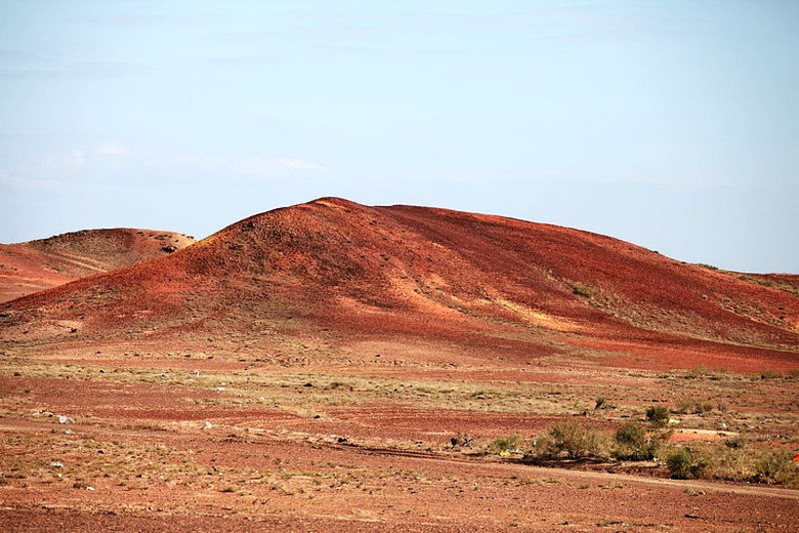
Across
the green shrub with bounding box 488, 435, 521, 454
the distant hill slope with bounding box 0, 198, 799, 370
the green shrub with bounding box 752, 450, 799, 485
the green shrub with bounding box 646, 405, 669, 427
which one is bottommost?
the green shrub with bounding box 488, 435, 521, 454

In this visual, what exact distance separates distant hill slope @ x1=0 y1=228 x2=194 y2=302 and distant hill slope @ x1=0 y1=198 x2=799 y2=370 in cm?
2855

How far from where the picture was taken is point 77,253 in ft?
370

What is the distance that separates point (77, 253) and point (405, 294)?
61.7m

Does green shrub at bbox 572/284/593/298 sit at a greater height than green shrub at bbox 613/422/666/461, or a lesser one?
greater

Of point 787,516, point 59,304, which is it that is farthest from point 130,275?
point 787,516

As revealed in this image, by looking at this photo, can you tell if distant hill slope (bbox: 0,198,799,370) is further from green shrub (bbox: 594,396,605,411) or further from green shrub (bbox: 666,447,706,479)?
green shrub (bbox: 666,447,706,479)

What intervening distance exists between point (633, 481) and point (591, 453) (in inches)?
147

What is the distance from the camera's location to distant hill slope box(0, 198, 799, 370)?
56812 mm

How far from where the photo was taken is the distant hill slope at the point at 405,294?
186 ft

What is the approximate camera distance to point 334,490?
1986 cm

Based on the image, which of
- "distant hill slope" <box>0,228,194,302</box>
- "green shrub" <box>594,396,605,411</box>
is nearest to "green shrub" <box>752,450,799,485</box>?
"green shrub" <box>594,396,605,411</box>

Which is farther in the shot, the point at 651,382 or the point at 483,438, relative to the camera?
the point at 651,382

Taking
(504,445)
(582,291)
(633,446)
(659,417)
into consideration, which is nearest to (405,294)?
(582,291)

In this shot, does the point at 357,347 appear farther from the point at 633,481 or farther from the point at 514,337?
the point at 633,481
